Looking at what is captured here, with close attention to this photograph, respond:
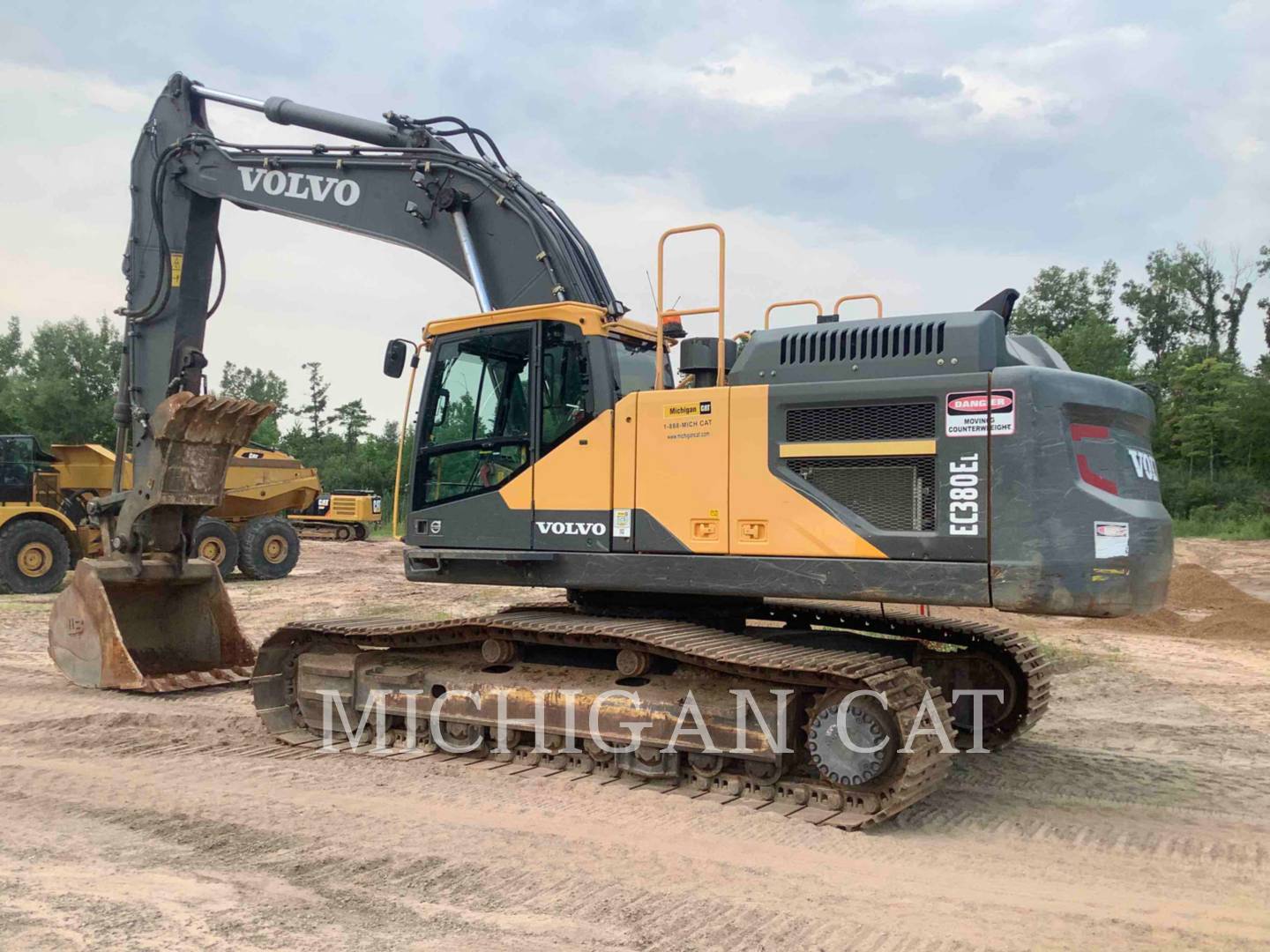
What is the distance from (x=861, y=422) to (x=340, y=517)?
2860 cm

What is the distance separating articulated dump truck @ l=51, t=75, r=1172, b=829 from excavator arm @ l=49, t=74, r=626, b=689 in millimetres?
44

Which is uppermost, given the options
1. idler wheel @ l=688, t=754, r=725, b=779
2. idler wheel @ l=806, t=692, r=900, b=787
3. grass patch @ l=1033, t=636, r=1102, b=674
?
idler wheel @ l=806, t=692, r=900, b=787

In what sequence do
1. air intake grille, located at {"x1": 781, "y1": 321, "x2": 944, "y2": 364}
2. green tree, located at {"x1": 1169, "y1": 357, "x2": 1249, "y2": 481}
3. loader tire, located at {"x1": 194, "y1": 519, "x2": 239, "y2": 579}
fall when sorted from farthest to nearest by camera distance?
green tree, located at {"x1": 1169, "y1": 357, "x2": 1249, "y2": 481} → loader tire, located at {"x1": 194, "y1": 519, "x2": 239, "y2": 579} → air intake grille, located at {"x1": 781, "y1": 321, "x2": 944, "y2": 364}

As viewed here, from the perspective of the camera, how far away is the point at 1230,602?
16234 millimetres

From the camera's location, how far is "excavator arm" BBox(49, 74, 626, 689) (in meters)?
7.38

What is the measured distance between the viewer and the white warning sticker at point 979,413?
507 centimetres

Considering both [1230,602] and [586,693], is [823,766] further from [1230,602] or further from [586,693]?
[1230,602]

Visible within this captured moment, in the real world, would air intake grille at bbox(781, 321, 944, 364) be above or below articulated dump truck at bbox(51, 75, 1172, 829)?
above

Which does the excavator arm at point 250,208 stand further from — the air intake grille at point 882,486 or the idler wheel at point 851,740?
the idler wheel at point 851,740

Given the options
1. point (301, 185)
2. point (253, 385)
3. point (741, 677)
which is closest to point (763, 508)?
point (741, 677)

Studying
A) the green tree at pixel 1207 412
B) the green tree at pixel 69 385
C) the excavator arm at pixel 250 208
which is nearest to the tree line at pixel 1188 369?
the green tree at pixel 1207 412

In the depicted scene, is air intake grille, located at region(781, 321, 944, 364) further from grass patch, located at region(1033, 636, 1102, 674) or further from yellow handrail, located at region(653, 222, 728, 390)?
grass patch, located at region(1033, 636, 1102, 674)

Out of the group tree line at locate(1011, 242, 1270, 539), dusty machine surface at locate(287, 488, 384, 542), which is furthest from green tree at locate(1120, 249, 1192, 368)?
dusty machine surface at locate(287, 488, 384, 542)

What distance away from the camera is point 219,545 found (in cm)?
1923
